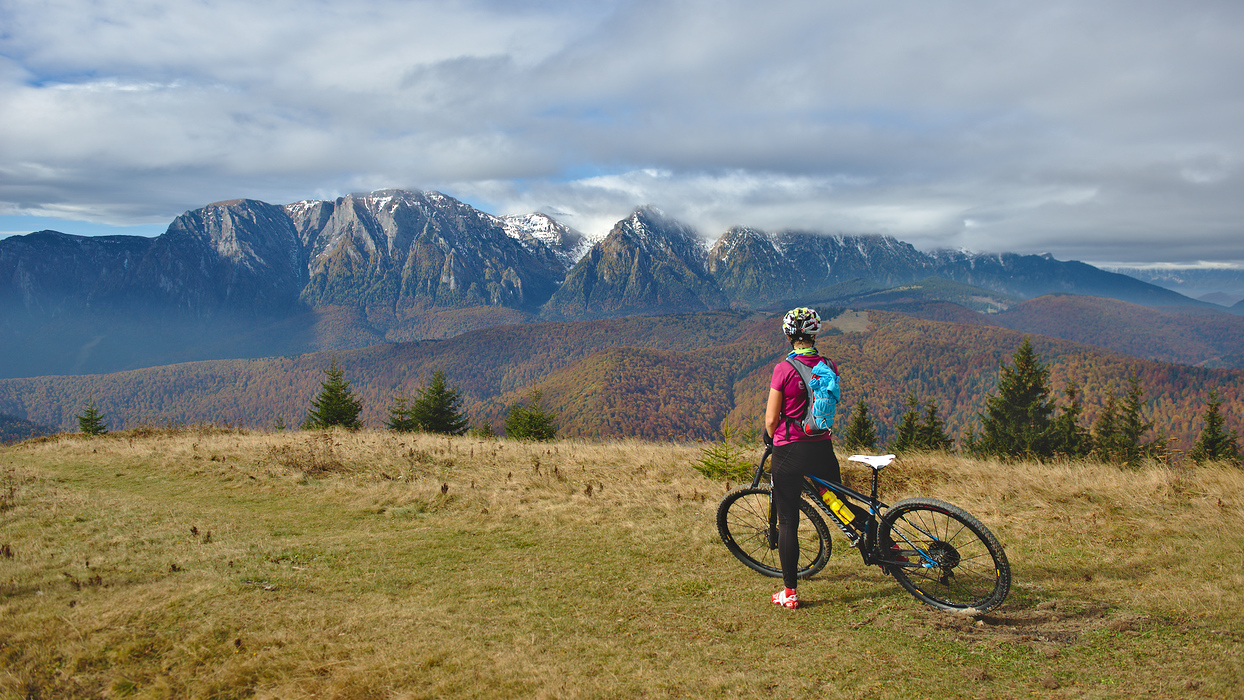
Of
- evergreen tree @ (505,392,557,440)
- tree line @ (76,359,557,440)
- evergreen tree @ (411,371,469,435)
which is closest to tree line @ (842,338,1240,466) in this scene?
evergreen tree @ (505,392,557,440)

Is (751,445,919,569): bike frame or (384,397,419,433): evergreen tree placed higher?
(751,445,919,569): bike frame

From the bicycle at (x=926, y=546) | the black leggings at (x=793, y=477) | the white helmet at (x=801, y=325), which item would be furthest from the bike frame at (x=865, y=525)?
the white helmet at (x=801, y=325)

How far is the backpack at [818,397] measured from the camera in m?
5.73

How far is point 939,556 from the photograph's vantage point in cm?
576

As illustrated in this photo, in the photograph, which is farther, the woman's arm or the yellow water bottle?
the yellow water bottle

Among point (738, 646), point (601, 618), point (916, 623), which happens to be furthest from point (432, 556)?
point (916, 623)

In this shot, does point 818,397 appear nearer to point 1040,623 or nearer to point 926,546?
point 926,546

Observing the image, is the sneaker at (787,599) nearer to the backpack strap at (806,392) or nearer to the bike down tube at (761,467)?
the bike down tube at (761,467)

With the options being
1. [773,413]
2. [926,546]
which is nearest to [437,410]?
[773,413]

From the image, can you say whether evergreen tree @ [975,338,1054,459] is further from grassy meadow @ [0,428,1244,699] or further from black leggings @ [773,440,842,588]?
black leggings @ [773,440,842,588]

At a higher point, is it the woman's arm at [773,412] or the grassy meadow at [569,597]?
the woman's arm at [773,412]

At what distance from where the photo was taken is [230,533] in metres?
8.20

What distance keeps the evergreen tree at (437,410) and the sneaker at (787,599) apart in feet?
82.0

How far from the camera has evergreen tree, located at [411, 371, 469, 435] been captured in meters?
29.6
